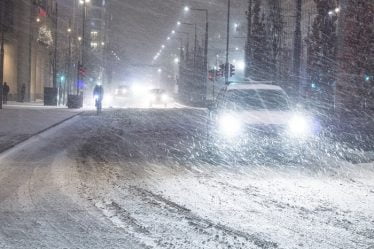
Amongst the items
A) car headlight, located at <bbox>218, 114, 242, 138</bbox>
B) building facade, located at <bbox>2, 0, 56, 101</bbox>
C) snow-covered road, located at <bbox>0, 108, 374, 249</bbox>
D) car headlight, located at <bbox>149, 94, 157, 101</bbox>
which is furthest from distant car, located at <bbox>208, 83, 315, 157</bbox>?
car headlight, located at <bbox>149, 94, 157, 101</bbox>

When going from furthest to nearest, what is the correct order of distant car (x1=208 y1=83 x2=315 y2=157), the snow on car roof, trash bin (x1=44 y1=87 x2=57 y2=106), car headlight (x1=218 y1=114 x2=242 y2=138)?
trash bin (x1=44 y1=87 x2=57 y2=106) → the snow on car roof → car headlight (x1=218 y1=114 x2=242 y2=138) → distant car (x1=208 y1=83 x2=315 y2=157)

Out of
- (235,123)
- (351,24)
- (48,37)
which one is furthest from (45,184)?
(48,37)

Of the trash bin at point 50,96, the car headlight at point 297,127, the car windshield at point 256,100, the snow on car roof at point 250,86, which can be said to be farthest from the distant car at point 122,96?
the car headlight at point 297,127

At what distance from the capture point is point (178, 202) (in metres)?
8.27

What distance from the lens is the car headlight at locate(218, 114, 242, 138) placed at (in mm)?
15266

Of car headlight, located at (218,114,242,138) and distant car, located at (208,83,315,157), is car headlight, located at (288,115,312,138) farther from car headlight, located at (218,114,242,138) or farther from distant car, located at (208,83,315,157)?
car headlight, located at (218,114,242,138)

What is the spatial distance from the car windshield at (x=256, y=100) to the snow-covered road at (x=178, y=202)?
2888 millimetres

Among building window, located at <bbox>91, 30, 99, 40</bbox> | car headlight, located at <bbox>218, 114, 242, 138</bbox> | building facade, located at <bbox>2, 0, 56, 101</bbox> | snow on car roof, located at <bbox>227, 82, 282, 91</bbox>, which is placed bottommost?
car headlight, located at <bbox>218, 114, 242, 138</bbox>

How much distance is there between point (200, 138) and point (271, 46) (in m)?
32.7

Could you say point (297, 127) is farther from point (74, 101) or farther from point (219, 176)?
point (74, 101)

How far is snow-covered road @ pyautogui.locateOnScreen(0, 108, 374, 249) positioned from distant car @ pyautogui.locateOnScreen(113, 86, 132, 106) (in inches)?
2037

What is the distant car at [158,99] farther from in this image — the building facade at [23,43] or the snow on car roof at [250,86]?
the snow on car roof at [250,86]

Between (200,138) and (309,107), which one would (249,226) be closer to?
(200,138)

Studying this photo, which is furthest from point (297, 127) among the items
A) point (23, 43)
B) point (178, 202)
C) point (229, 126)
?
point (23, 43)
